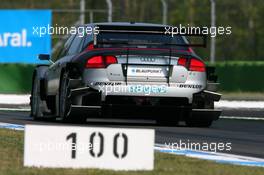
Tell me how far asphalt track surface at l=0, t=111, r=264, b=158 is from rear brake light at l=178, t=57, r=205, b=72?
2.85 feet

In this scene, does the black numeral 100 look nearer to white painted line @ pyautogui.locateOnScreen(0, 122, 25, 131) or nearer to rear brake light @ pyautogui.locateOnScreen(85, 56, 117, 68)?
white painted line @ pyautogui.locateOnScreen(0, 122, 25, 131)

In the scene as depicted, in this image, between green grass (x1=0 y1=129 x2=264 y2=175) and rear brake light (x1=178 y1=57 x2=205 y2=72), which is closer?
green grass (x1=0 y1=129 x2=264 y2=175)

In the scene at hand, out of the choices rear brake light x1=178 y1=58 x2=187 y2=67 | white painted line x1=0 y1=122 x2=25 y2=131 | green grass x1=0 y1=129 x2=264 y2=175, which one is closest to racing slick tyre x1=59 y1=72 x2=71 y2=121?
white painted line x1=0 y1=122 x2=25 y2=131

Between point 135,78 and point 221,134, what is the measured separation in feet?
4.58

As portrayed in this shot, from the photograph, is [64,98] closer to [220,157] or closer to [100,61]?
[100,61]

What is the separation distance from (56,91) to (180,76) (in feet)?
6.93

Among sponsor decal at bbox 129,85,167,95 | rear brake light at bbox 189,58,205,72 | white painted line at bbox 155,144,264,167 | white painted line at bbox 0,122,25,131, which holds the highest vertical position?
rear brake light at bbox 189,58,205,72

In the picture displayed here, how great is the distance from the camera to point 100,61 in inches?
565

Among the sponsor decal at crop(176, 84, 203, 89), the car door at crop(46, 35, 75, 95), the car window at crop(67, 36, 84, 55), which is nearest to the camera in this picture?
the sponsor decal at crop(176, 84, 203, 89)

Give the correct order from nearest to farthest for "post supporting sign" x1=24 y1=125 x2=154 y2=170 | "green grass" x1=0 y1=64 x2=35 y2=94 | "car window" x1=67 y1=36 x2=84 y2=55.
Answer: "post supporting sign" x1=24 y1=125 x2=154 y2=170
"car window" x1=67 y1=36 x2=84 y2=55
"green grass" x1=0 y1=64 x2=35 y2=94

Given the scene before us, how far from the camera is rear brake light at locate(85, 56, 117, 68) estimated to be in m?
14.3

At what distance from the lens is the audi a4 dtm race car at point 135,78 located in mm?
14289

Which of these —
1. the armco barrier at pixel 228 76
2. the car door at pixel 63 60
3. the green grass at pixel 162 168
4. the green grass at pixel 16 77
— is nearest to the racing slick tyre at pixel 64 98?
the car door at pixel 63 60

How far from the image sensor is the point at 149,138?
8.77 m
